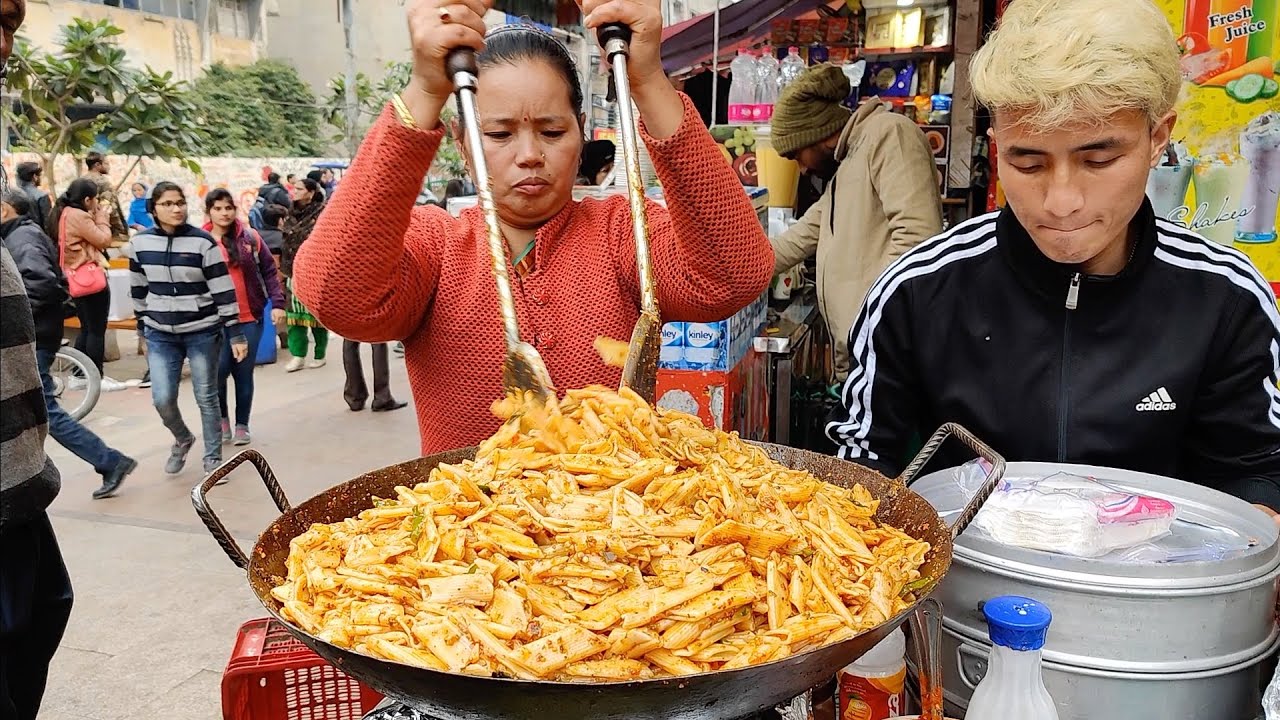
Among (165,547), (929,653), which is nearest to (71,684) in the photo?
(165,547)

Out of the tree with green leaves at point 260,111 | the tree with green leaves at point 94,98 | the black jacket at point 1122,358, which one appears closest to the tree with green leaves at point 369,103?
the tree with green leaves at point 260,111

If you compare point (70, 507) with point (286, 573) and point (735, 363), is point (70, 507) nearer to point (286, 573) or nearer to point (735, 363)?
point (735, 363)

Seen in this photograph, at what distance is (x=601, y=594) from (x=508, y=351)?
465mm

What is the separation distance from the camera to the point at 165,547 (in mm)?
5266

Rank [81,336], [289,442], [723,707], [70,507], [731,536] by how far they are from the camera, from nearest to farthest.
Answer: [723,707]
[731,536]
[70,507]
[289,442]
[81,336]

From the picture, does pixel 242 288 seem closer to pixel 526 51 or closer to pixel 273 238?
pixel 273 238

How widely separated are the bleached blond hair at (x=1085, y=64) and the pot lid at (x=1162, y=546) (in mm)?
662

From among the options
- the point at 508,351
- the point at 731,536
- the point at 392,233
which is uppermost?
the point at 392,233

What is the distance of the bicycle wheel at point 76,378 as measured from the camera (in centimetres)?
795

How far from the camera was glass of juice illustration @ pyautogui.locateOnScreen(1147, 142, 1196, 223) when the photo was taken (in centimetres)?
327

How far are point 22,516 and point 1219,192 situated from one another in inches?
156

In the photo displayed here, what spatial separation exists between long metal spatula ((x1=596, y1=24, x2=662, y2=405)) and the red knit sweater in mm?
130

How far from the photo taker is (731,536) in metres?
1.33

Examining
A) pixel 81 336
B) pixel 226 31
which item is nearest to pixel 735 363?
pixel 81 336
